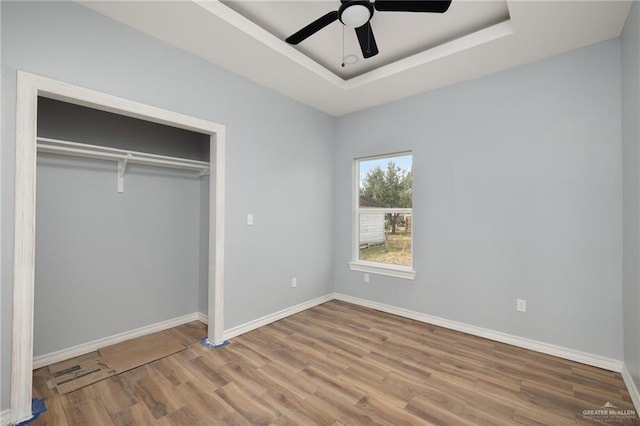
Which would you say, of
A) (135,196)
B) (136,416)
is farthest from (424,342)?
(135,196)

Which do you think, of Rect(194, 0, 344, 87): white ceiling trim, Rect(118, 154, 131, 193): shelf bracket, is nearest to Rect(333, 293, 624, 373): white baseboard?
Rect(194, 0, 344, 87): white ceiling trim

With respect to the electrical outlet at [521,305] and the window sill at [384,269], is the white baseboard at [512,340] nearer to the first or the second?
the electrical outlet at [521,305]

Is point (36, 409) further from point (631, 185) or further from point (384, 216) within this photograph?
point (631, 185)

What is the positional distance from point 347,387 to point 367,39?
266cm

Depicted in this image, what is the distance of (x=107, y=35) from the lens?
2176 mm

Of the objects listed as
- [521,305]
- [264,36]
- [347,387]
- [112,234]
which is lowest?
[347,387]

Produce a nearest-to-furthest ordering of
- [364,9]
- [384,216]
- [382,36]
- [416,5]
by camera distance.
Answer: [416,5]
[364,9]
[382,36]
[384,216]

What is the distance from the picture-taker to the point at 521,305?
281 centimetres

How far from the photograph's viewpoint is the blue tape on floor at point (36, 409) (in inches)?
70.2

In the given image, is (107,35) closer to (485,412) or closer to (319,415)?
(319,415)

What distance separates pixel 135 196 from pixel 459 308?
12.3ft

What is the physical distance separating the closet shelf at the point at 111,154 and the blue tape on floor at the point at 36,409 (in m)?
1.80

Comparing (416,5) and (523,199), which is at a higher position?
(416,5)

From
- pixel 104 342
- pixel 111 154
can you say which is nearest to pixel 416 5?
pixel 111 154
